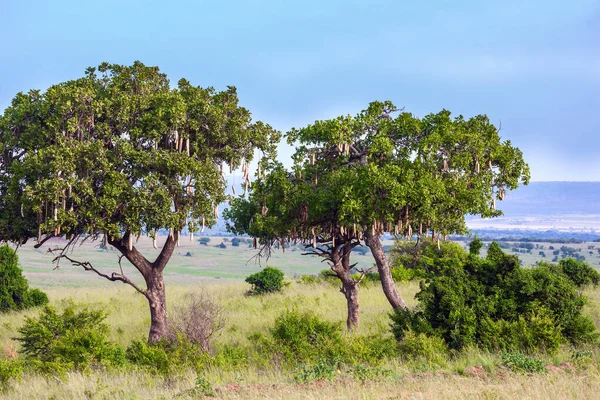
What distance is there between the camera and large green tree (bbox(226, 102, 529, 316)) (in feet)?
62.5

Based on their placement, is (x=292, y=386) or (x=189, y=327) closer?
(x=292, y=386)

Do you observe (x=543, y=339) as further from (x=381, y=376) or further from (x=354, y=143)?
(x=354, y=143)

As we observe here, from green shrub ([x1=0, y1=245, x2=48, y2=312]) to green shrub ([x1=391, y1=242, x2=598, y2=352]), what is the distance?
22.6 meters

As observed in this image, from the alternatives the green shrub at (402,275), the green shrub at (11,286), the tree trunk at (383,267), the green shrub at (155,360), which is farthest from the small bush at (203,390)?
the green shrub at (402,275)

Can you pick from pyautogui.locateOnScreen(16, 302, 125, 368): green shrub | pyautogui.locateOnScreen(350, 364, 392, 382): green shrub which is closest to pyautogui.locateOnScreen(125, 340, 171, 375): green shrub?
pyautogui.locateOnScreen(16, 302, 125, 368): green shrub

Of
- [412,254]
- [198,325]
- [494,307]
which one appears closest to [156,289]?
[198,325]

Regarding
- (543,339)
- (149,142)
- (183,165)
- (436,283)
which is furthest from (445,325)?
(149,142)

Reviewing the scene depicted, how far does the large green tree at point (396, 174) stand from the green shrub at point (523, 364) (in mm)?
6576

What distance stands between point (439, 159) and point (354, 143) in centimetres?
309

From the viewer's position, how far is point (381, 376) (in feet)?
39.7

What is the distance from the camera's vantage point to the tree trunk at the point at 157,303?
67.4 feet

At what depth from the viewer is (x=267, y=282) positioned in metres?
33.8

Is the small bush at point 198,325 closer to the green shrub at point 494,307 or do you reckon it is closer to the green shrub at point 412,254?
the green shrub at point 494,307

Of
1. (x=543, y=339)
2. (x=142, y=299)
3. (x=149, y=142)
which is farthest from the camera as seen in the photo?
(x=142, y=299)
